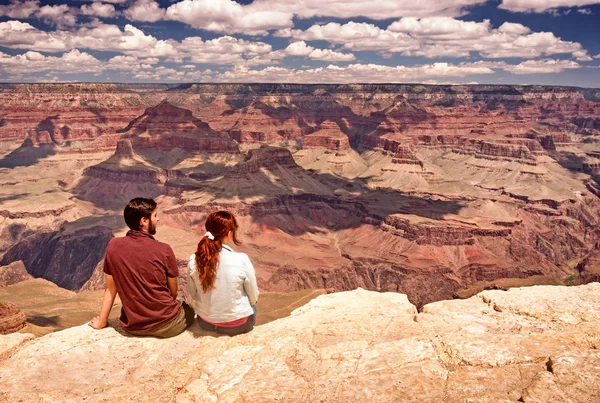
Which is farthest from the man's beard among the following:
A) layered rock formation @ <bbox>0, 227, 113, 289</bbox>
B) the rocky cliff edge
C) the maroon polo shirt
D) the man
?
layered rock formation @ <bbox>0, 227, 113, 289</bbox>

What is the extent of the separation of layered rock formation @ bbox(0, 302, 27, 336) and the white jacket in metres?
33.1

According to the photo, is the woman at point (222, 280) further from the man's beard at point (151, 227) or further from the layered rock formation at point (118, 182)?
the layered rock formation at point (118, 182)

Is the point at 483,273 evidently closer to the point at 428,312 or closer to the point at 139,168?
the point at 428,312

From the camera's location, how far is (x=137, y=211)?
433 inches

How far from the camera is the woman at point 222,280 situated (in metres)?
10.9

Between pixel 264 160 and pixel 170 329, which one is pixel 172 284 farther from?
pixel 264 160

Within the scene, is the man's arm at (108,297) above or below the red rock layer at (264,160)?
above

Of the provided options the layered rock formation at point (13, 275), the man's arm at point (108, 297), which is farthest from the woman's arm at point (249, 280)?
the layered rock formation at point (13, 275)

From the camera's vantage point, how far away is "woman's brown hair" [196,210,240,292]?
10852mm

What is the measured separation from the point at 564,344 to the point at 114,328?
12.1 metres

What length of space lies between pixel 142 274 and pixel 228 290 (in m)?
2.24

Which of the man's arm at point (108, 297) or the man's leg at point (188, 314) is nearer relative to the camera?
the man's arm at point (108, 297)

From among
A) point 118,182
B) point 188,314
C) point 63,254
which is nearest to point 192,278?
point 188,314

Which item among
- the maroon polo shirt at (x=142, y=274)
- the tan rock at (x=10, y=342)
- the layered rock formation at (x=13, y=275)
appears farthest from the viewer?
the layered rock formation at (x=13, y=275)
